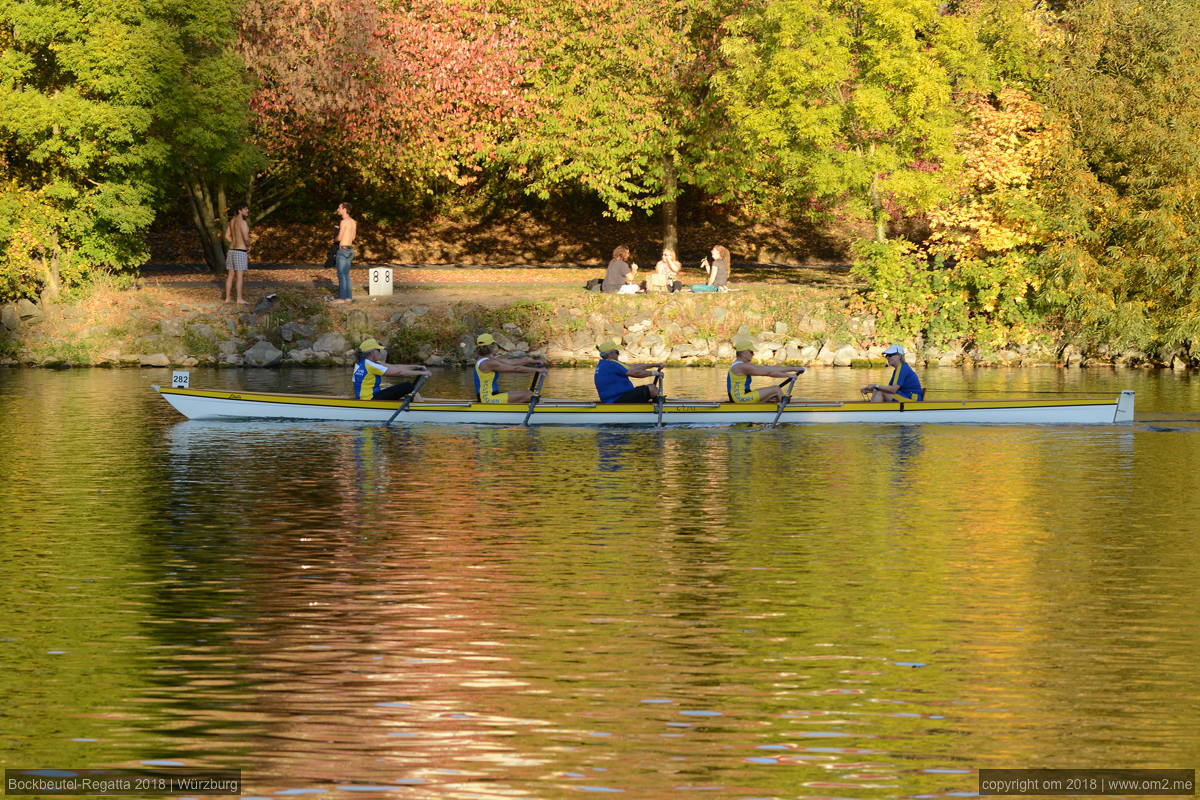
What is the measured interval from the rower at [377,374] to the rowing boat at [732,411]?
0.41 meters

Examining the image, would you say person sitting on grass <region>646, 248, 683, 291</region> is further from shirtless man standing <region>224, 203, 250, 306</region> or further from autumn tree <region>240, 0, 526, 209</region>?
shirtless man standing <region>224, 203, 250, 306</region>

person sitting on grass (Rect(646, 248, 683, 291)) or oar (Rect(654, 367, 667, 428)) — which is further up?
person sitting on grass (Rect(646, 248, 683, 291))

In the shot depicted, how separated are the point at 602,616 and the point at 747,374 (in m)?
A: 16.1

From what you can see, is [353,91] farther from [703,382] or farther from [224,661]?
[224,661]

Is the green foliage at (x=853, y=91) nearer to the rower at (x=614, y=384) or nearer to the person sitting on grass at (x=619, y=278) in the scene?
the person sitting on grass at (x=619, y=278)

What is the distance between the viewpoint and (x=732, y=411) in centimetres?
3086

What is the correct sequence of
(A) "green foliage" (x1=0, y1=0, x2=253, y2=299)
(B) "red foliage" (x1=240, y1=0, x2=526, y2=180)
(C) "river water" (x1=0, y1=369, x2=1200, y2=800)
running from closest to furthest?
(C) "river water" (x1=0, y1=369, x2=1200, y2=800) → (A) "green foliage" (x1=0, y1=0, x2=253, y2=299) → (B) "red foliage" (x1=240, y1=0, x2=526, y2=180)

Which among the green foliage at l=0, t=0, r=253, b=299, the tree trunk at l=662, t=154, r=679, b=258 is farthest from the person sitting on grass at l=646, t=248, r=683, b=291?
the green foliage at l=0, t=0, r=253, b=299

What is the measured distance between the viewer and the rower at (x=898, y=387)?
31.2 meters

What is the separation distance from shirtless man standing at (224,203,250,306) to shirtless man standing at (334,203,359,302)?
2.46m

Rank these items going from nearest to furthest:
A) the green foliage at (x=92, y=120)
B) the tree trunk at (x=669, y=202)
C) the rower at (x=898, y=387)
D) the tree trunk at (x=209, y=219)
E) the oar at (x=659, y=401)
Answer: the oar at (x=659, y=401) < the rower at (x=898, y=387) < the green foliage at (x=92, y=120) < the tree trunk at (x=209, y=219) < the tree trunk at (x=669, y=202)

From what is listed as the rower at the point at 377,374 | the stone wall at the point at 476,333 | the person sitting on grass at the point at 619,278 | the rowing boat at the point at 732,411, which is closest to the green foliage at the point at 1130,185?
the stone wall at the point at 476,333

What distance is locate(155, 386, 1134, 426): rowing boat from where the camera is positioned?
30.7m

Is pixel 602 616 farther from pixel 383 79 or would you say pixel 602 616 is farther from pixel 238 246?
pixel 383 79
